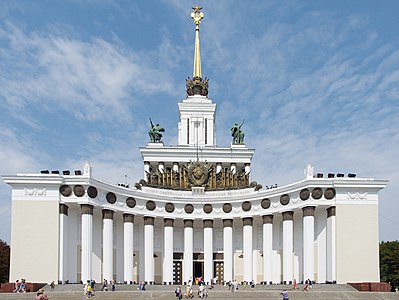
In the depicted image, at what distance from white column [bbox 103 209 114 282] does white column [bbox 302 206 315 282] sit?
47.0ft

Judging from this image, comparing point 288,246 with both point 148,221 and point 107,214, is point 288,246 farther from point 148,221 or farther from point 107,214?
point 107,214

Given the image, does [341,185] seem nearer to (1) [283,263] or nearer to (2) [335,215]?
(2) [335,215]

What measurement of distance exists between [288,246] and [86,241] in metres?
15.2

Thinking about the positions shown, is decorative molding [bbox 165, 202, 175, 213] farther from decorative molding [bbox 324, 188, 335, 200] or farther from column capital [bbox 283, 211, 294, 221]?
decorative molding [bbox 324, 188, 335, 200]

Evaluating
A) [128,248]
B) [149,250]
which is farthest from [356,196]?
[128,248]

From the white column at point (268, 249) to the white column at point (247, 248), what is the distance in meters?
1.57

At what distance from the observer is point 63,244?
43.3 meters

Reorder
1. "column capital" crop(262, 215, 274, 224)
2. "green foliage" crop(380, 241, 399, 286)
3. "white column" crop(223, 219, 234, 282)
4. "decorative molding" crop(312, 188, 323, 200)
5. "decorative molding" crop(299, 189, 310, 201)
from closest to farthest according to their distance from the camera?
"decorative molding" crop(312, 188, 323, 200)
"decorative molding" crop(299, 189, 310, 201)
"column capital" crop(262, 215, 274, 224)
"white column" crop(223, 219, 234, 282)
"green foliage" crop(380, 241, 399, 286)

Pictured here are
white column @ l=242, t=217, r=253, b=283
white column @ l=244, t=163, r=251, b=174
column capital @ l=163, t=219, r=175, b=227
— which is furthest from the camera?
white column @ l=244, t=163, r=251, b=174

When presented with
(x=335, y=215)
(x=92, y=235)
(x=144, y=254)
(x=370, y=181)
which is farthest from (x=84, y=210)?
(x=370, y=181)

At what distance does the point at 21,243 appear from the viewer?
42.9 metres

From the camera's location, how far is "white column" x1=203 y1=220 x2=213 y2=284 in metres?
50.6

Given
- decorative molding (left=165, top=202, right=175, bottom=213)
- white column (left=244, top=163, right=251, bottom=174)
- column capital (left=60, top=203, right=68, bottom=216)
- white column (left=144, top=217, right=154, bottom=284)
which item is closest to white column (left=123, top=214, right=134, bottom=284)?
white column (left=144, top=217, right=154, bottom=284)

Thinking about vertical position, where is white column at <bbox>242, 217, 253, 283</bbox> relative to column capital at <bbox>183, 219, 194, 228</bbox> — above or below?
below
